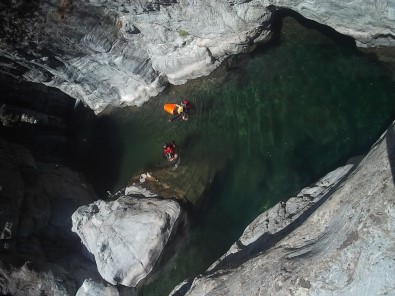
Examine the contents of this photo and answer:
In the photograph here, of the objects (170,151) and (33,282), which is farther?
(170,151)

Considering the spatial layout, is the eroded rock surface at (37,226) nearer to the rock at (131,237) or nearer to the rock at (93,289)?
the rock at (93,289)

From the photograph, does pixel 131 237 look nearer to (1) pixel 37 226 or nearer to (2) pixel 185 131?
(1) pixel 37 226

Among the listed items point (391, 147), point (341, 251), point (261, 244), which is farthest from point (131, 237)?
point (391, 147)

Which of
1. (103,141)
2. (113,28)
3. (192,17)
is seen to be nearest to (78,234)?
(103,141)

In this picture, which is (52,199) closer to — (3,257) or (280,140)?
(3,257)

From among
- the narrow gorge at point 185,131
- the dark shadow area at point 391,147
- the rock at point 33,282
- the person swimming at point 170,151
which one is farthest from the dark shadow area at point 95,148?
the dark shadow area at point 391,147

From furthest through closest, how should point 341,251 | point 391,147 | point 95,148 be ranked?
point 95,148 → point 391,147 → point 341,251

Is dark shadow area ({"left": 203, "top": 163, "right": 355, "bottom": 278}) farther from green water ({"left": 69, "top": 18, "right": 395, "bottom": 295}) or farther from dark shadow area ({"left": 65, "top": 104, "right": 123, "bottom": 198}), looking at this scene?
dark shadow area ({"left": 65, "top": 104, "right": 123, "bottom": 198})
